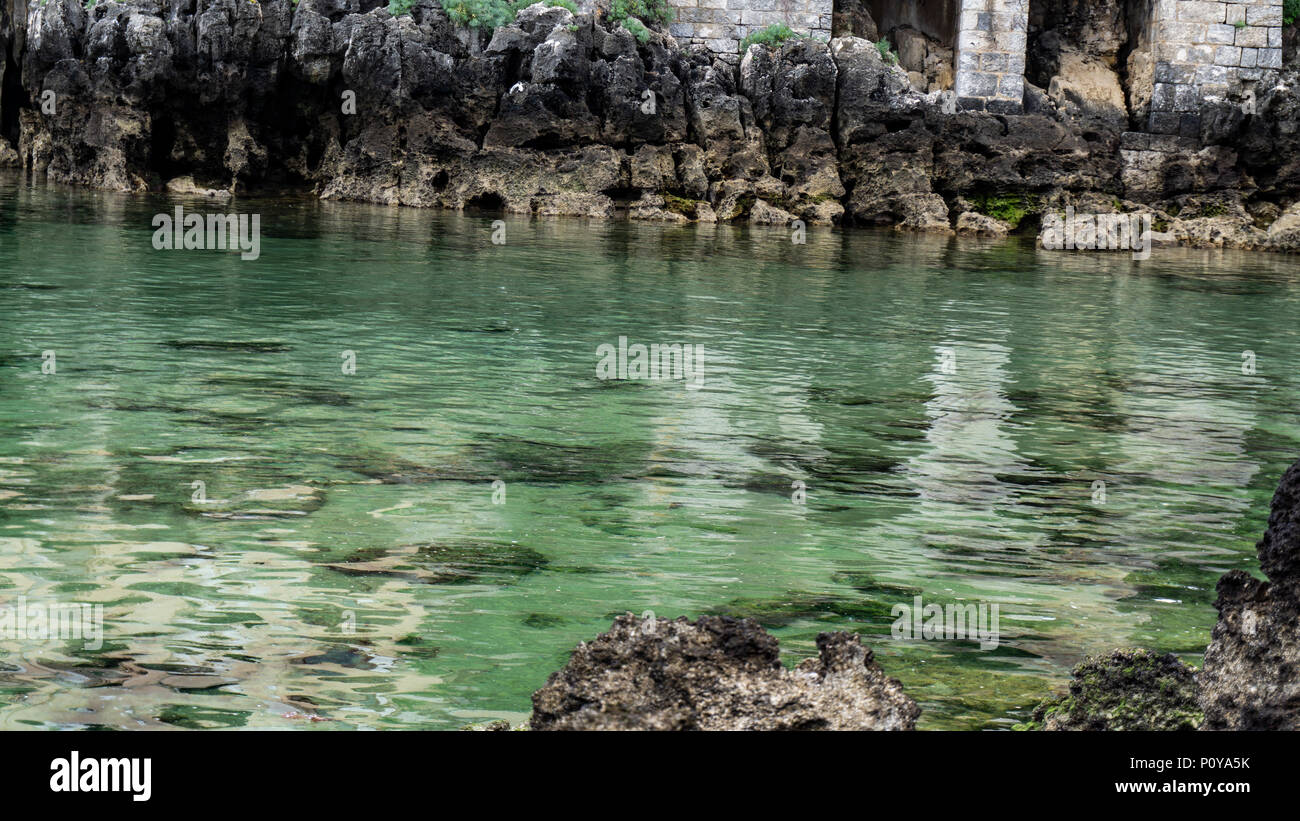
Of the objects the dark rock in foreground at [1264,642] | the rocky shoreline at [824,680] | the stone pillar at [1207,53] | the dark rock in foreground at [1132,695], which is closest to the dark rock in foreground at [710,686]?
the rocky shoreline at [824,680]

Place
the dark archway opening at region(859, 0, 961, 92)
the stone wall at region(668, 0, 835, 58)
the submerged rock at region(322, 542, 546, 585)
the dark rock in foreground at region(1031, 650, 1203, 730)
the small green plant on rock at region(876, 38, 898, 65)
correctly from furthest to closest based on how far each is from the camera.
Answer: the dark archway opening at region(859, 0, 961, 92) → the stone wall at region(668, 0, 835, 58) → the small green plant on rock at region(876, 38, 898, 65) → the submerged rock at region(322, 542, 546, 585) → the dark rock in foreground at region(1031, 650, 1203, 730)

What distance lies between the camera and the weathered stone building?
82.9 feet

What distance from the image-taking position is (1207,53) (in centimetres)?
2547

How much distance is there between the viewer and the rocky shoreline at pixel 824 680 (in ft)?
9.16

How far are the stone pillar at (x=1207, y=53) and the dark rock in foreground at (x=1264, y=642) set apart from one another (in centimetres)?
2399

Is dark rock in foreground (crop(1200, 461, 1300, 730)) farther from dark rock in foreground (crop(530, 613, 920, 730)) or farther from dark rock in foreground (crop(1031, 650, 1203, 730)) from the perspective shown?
dark rock in foreground (crop(530, 613, 920, 730))

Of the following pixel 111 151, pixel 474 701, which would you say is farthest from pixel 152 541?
pixel 111 151

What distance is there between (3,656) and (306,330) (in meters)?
6.47

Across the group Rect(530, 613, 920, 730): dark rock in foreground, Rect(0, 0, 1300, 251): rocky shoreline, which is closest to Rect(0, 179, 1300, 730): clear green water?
Rect(530, 613, 920, 730): dark rock in foreground

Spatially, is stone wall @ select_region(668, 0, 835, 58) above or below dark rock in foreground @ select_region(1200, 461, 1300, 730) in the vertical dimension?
above

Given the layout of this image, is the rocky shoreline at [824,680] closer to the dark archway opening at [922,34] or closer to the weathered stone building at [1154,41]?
the weathered stone building at [1154,41]

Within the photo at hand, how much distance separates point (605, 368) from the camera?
9.12 metres

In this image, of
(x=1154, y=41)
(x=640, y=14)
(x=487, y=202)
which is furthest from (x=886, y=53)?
(x=487, y=202)

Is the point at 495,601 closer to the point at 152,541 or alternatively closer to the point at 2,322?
the point at 152,541
